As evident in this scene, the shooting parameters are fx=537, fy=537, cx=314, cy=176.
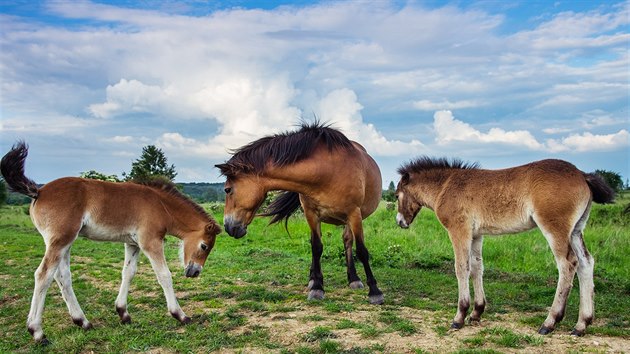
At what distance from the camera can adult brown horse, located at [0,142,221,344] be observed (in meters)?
6.87

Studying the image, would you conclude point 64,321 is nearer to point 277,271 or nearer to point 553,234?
point 277,271

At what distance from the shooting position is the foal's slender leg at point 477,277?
7.13m

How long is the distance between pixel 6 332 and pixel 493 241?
11418mm

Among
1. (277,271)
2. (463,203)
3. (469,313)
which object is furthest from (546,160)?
(277,271)

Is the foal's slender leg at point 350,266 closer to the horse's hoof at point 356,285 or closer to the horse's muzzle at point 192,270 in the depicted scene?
the horse's hoof at point 356,285

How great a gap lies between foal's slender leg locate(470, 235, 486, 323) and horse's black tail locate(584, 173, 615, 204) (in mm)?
1563

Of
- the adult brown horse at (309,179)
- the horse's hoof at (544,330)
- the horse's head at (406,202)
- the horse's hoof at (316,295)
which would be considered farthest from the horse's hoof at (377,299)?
the horse's hoof at (544,330)

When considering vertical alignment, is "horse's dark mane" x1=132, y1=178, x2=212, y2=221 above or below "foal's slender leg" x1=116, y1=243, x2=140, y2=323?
above

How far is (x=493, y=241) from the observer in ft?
47.3

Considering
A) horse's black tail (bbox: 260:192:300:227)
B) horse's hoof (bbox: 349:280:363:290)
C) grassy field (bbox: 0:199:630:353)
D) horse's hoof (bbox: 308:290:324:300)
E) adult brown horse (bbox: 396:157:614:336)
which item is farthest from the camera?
horse's black tail (bbox: 260:192:300:227)

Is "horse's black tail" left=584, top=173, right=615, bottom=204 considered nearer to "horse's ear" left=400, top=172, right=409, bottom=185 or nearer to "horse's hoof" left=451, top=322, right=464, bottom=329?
"horse's hoof" left=451, top=322, right=464, bottom=329

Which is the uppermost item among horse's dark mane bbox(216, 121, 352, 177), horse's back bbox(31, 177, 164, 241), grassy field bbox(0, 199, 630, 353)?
horse's dark mane bbox(216, 121, 352, 177)

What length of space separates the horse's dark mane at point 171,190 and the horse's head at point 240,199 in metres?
0.38

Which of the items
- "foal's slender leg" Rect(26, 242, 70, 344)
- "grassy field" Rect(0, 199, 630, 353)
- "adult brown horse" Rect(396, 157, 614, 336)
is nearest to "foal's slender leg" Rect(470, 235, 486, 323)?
"adult brown horse" Rect(396, 157, 614, 336)
